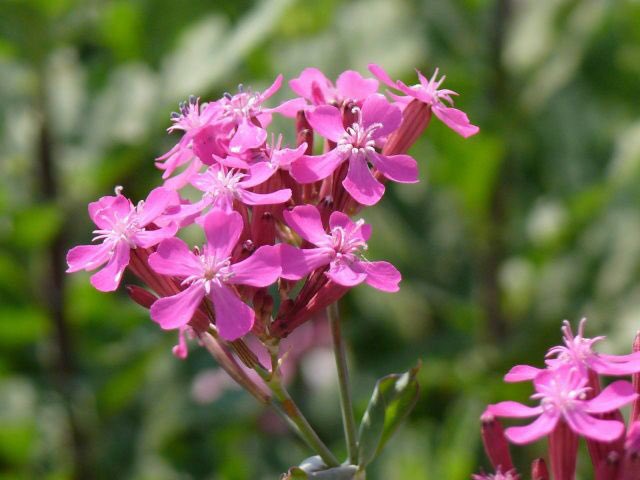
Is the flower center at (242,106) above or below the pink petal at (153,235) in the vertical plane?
above

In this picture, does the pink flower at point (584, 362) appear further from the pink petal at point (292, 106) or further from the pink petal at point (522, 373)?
the pink petal at point (292, 106)

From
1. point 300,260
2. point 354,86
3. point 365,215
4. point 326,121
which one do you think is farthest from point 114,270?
point 365,215

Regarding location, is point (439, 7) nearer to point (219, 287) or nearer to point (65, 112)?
point (65, 112)

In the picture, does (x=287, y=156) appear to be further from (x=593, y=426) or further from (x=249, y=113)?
(x=593, y=426)

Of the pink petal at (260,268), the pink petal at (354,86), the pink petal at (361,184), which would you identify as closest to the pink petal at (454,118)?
the pink petal at (354,86)

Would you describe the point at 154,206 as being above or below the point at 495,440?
above

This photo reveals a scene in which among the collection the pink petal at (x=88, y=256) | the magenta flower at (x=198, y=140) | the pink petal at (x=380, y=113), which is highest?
the magenta flower at (x=198, y=140)

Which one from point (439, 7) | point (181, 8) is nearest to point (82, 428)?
point (181, 8)
